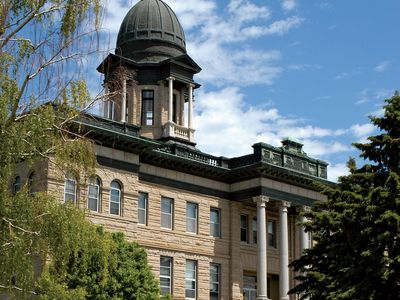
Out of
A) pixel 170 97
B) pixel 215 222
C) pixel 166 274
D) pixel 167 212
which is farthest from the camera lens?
pixel 170 97

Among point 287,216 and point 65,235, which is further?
point 287,216

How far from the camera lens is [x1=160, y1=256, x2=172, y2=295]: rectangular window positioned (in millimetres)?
44625

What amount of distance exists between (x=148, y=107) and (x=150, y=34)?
5.38 m

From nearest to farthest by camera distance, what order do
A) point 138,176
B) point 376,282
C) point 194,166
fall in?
point 376,282 < point 138,176 < point 194,166

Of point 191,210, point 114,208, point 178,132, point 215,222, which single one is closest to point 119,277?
point 114,208

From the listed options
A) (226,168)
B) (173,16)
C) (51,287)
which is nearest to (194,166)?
(226,168)

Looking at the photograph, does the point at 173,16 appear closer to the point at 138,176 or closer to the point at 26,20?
the point at 138,176

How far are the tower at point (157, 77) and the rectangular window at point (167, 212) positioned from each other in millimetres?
6635

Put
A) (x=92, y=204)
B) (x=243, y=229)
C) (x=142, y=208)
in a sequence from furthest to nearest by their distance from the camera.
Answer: (x=243, y=229) → (x=142, y=208) → (x=92, y=204)

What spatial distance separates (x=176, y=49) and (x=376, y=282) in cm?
2790

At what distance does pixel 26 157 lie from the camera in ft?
65.4

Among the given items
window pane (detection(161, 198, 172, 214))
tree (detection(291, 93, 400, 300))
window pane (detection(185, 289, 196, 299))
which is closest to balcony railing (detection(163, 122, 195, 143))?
window pane (detection(161, 198, 172, 214))

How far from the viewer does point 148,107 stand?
53625 mm

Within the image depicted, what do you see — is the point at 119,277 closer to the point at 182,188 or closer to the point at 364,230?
the point at 364,230
